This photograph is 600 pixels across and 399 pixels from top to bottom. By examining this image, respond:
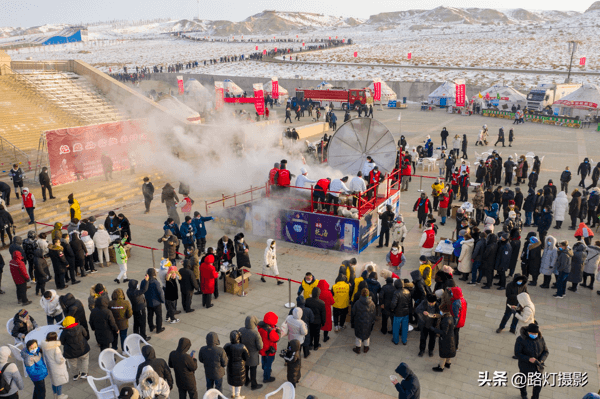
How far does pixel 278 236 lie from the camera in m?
13.9

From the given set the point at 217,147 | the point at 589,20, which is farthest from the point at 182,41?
the point at 217,147

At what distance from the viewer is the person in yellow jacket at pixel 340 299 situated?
8484 millimetres

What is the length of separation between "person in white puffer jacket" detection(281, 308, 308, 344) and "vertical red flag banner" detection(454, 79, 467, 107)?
127 ft

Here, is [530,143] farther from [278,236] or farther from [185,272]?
[185,272]

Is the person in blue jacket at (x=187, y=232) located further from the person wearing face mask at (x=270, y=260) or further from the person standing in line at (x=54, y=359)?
the person standing in line at (x=54, y=359)

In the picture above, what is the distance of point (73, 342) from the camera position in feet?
23.3

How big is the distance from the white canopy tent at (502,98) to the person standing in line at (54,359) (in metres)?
42.6

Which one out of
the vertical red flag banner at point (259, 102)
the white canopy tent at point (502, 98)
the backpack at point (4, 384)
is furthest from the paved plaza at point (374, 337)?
the white canopy tent at point (502, 98)

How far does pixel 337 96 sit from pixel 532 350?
41.3 meters

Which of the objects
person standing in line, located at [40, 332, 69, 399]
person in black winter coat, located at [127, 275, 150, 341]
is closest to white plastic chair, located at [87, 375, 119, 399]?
person standing in line, located at [40, 332, 69, 399]

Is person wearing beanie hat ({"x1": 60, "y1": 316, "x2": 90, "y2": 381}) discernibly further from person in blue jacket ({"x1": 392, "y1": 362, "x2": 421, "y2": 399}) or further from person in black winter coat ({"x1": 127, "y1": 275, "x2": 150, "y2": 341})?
person in blue jacket ({"x1": 392, "y1": 362, "x2": 421, "y2": 399})

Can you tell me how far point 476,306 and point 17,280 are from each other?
1052cm

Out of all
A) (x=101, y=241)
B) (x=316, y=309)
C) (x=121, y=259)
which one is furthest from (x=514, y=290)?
(x=101, y=241)

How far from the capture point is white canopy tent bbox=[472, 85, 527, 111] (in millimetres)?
40656
